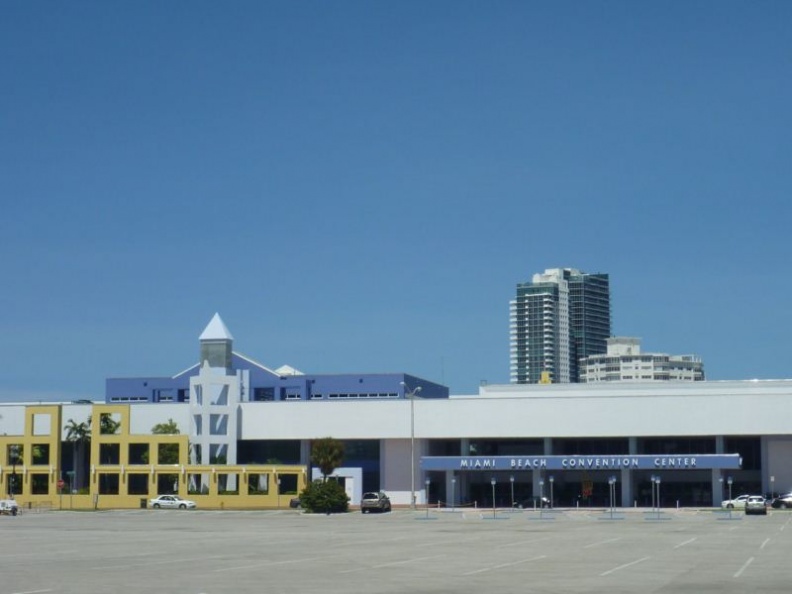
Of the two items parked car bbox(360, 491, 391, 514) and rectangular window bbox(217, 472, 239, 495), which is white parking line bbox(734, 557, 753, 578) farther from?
rectangular window bbox(217, 472, 239, 495)

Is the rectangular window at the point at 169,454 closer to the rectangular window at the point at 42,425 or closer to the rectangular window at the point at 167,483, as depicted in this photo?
the rectangular window at the point at 167,483

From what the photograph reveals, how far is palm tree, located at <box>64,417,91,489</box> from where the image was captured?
12394 cm

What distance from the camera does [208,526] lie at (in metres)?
69.8

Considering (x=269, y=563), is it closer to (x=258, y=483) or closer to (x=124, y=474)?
(x=258, y=483)

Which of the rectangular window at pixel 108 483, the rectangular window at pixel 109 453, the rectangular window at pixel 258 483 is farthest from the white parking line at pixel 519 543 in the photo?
the rectangular window at pixel 109 453

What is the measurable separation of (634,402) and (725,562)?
77330mm

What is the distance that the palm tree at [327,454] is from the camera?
110875mm

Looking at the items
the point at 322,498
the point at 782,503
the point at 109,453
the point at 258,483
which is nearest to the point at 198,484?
the point at 258,483

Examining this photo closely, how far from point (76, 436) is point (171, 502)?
1914 centimetres

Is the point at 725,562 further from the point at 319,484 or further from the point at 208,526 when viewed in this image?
the point at 319,484

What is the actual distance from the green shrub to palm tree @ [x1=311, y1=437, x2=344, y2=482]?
44.5 feet

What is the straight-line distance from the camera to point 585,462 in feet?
365

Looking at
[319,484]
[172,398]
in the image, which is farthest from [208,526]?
[172,398]

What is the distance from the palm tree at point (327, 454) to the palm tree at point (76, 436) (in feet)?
87.0
